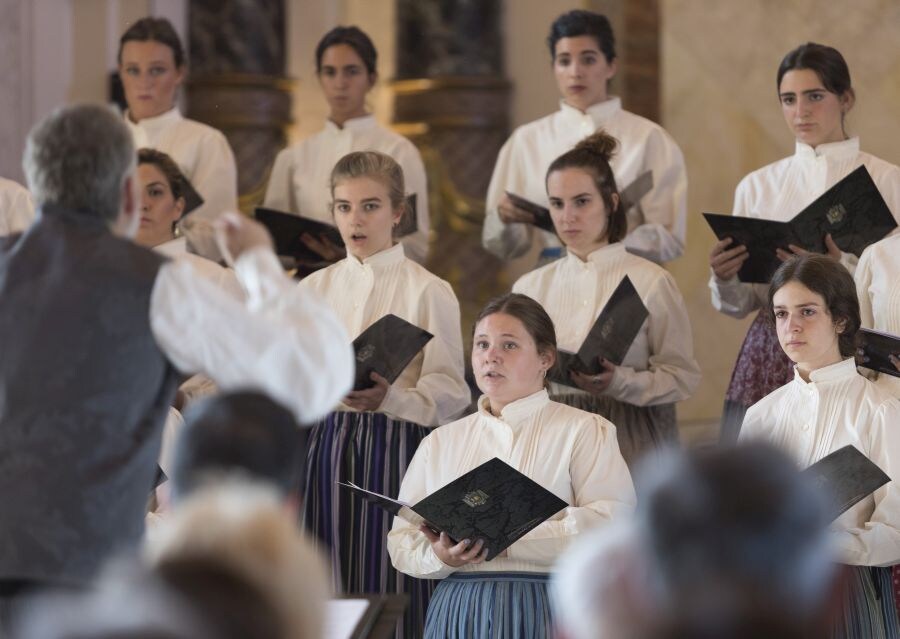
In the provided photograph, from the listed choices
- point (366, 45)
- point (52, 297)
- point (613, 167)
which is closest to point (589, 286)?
point (613, 167)

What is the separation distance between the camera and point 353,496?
4.50m

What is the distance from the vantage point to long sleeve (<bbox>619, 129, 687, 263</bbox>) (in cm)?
521

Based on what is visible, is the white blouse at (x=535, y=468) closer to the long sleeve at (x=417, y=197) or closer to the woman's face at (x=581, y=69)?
the long sleeve at (x=417, y=197)

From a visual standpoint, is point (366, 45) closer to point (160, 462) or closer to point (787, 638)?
point (160, 462)

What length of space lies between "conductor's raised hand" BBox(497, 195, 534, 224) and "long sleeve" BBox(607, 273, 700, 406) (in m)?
0.52

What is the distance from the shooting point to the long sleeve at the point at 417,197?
17.9 ft

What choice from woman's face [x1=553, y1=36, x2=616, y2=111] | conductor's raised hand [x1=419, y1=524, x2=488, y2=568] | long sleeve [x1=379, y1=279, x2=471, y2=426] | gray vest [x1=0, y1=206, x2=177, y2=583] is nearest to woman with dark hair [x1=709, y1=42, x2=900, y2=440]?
woman's face [x1=553, y1=36, x2=616, y2=111]

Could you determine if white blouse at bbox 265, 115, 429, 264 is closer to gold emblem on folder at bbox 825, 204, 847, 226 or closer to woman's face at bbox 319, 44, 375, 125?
woman's face at bbox 319, 44, 375, 125

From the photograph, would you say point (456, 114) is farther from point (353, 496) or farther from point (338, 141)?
point (353, 496)

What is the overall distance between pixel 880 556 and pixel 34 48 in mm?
5084

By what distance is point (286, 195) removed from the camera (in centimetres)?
581

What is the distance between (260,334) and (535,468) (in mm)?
1817

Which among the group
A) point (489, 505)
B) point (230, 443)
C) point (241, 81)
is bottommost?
point (489, 505)

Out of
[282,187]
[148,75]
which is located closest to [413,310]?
[282,187]
